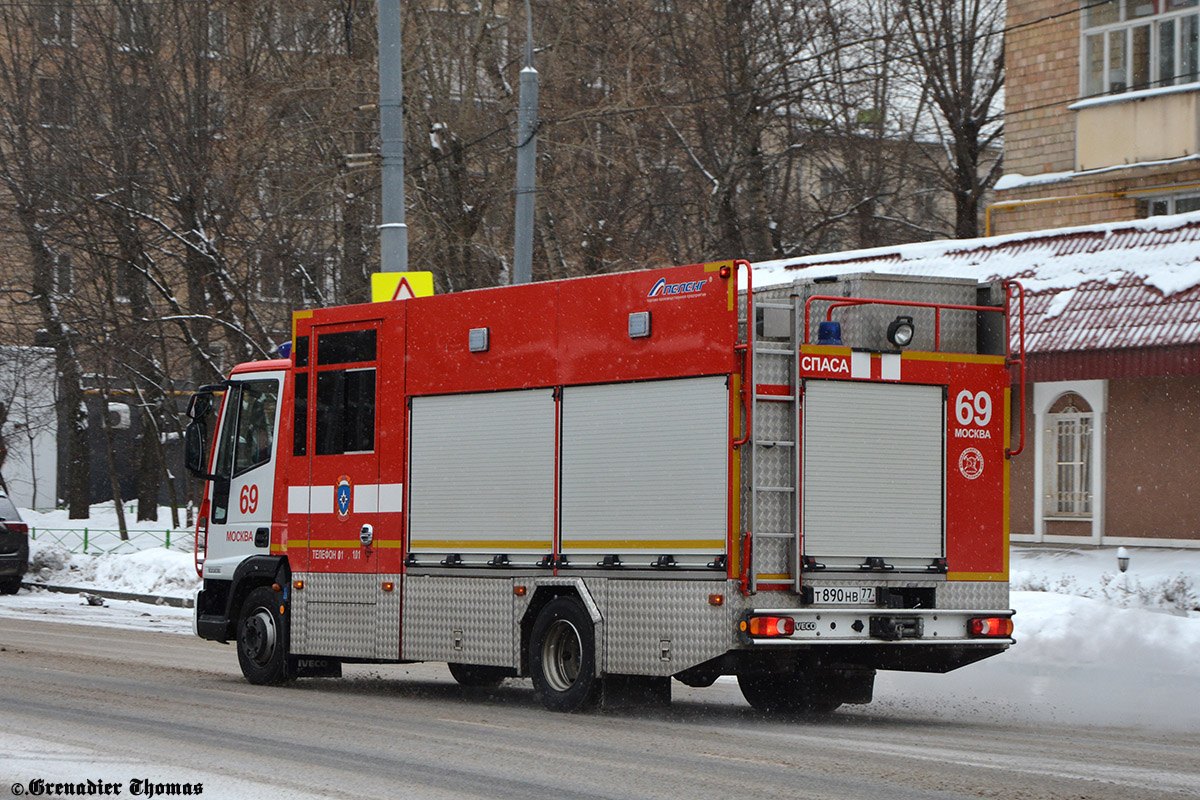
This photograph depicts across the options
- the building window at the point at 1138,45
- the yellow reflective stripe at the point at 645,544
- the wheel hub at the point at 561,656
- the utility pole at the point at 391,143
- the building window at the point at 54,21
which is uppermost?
the building window at the point at 54,21

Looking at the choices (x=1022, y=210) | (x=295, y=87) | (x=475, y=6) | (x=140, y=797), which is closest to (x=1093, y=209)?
(x=1022, y=210)

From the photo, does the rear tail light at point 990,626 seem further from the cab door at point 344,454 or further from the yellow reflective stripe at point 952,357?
the cab door at point 344,454

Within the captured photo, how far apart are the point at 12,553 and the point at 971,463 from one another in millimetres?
19667

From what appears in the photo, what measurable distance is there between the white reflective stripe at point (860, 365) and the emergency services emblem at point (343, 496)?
4423mm

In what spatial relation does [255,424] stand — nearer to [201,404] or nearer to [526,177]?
[201,404]

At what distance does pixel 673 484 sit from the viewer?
10852 millimetres

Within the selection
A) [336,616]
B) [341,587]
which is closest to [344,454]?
[341,587]

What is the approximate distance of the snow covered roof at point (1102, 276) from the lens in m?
19.7

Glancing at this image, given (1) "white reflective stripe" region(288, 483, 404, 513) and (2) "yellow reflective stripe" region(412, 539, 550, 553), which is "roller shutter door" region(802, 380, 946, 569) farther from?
(1) "white reflective stripe" region(288, 483, 404, 513)

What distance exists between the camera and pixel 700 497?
10.7m

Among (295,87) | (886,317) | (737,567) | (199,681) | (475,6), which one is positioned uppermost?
(475,6)

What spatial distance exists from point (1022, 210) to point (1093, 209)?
1.35 metres

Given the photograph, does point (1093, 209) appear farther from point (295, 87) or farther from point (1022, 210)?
point (295, 87)

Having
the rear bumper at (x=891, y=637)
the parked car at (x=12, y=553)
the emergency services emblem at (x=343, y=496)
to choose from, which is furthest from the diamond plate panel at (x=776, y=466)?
the parked car at (x=12, y=553)
